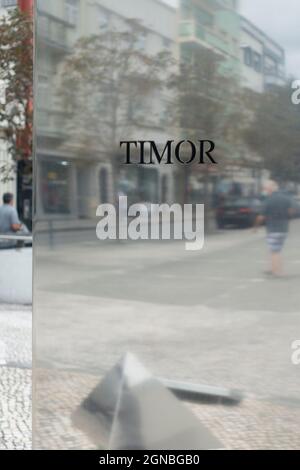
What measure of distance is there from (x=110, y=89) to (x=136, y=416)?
128 centimetres

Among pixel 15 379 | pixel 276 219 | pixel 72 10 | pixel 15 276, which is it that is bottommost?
pixel 15 379

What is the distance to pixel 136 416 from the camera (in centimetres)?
246

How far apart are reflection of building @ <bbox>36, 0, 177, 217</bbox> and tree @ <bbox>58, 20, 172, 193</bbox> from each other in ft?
0.05

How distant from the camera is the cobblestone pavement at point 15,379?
12.7 feet

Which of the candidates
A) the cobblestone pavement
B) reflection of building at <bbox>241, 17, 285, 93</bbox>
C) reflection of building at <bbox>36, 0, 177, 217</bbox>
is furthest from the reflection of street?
the cobblestone pavement

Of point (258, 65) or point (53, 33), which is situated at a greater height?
point (53, 33)

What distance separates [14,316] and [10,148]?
3010 mm

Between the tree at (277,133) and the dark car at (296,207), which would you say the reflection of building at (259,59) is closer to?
the tree at (277,133)

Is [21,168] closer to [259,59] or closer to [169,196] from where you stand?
[169,196]

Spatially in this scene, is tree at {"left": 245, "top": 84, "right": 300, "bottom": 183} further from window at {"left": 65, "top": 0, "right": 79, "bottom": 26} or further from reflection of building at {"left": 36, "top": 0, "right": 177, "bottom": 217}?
window at {"left": 65, "top": 0, "right": 79, "bottom": 26}

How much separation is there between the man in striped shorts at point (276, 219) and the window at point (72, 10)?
1032mm

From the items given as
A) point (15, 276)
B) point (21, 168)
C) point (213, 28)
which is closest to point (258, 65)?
point (213, 28)

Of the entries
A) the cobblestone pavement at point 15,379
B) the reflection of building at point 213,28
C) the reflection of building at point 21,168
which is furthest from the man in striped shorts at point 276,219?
the reflection of building at point 21,168
